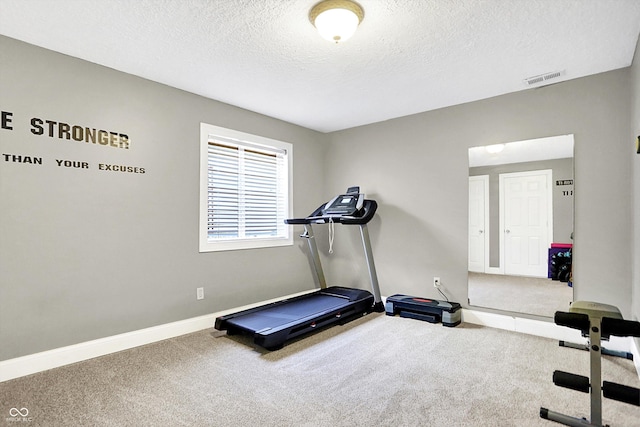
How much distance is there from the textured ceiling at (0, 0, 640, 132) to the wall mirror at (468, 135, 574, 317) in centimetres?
73

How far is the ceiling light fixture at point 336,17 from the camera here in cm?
205

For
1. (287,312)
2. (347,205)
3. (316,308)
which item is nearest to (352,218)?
(347,205)

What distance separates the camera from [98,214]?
2.85 m

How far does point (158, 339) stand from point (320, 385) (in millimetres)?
1780

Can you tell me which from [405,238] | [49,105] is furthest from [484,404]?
[49,105]

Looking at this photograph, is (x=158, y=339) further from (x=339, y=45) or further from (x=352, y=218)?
(x=339, y=45)

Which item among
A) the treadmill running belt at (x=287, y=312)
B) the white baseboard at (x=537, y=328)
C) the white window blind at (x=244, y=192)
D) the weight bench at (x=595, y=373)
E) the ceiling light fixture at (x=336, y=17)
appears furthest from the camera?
the white window blind at (x=244, y=192)

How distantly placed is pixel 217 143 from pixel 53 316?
7.35ft

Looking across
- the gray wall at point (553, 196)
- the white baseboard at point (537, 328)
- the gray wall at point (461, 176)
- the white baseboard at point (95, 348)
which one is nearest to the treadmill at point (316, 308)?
the white baseboard at point (95, 348)

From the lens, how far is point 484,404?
6.72 ft

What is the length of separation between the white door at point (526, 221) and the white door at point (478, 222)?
0.52 feet

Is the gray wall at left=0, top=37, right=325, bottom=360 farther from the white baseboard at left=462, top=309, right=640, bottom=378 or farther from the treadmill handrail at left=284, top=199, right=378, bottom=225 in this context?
the white baseboard at left=462, top=309, right=640, bottom=378

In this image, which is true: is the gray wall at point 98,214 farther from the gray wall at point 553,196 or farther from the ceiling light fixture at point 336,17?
the gray wall at point 553,196

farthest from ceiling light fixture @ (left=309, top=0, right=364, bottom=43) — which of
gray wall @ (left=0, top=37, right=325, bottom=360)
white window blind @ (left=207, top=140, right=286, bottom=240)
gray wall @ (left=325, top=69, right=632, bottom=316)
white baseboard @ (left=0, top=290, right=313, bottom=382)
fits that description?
white baseboard @ (left=0, top=290, right=313, bottom=382)
